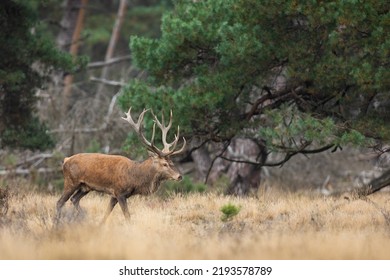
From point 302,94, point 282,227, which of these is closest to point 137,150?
point 302,94

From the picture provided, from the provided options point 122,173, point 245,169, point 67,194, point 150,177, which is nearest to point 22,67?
point 67,194

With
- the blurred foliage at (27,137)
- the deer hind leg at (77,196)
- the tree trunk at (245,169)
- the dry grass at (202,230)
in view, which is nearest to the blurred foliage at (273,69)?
the dry grass at (202,230)

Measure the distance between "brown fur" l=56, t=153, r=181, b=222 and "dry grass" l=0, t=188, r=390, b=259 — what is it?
0.37 m

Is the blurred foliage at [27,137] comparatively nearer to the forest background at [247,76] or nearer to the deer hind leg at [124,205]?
the forest background at [247,76]

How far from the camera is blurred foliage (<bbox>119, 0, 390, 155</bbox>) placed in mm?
12688

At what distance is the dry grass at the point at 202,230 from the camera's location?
9.11 meters

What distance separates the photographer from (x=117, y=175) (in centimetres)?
1235

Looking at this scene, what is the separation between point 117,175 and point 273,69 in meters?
3.67

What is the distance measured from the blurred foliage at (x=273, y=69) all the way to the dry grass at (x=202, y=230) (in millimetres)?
1241

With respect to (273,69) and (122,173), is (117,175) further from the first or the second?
(273,69)

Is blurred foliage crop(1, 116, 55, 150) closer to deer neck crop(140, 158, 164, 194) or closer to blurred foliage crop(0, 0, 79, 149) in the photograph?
blurred foliage crop(0, 0, 79, 149)

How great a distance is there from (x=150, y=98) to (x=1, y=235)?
5088mm
